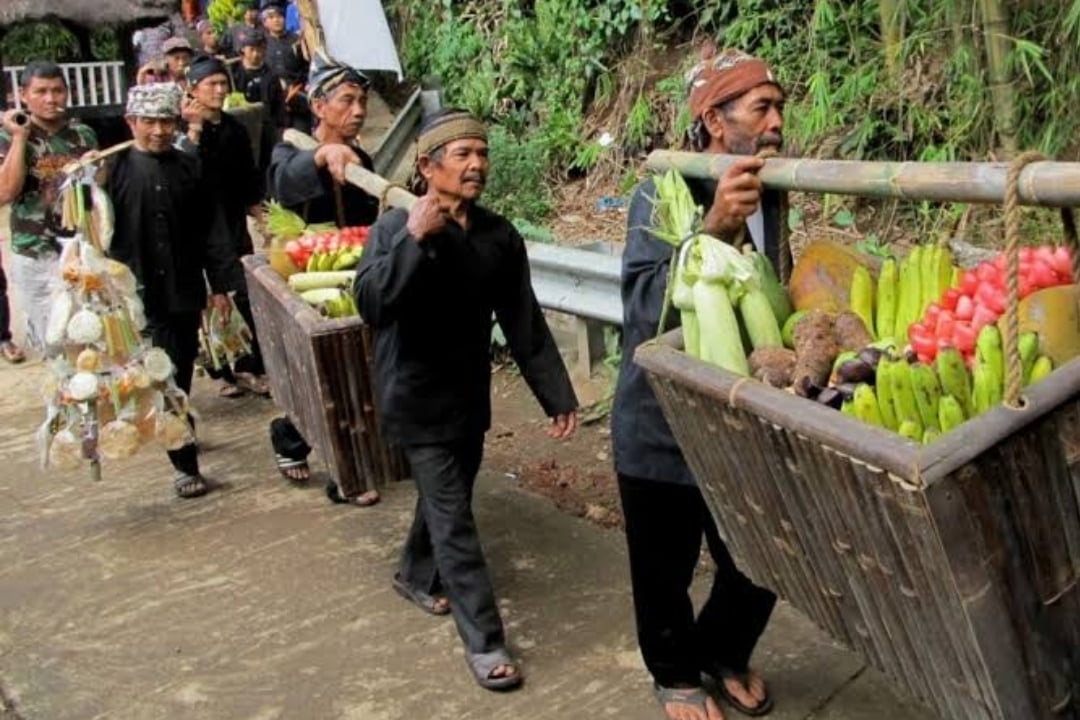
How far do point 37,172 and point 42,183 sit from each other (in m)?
0.06

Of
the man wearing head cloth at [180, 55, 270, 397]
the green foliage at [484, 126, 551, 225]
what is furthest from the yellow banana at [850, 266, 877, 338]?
the green foliage at [484, 126, 551, 225]

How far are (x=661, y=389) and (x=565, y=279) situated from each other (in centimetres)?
339

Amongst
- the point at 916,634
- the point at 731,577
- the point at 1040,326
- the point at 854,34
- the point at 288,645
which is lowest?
the point at 288,645

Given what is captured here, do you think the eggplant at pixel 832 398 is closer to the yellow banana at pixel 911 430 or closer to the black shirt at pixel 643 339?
the yellow banana at pixel 911 430

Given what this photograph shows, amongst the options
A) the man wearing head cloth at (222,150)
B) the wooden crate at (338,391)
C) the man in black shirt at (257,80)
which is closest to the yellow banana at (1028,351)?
the wooden crate at (338,391)

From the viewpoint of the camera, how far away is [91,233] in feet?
16.9

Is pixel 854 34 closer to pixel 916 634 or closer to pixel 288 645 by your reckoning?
pixel 288 645

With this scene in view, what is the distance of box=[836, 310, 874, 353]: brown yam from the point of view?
2.54 metres

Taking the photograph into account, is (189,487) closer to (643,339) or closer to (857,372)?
(643,339)

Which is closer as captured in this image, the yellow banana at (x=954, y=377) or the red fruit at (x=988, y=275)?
the yellow banana at (x=954, y=377)

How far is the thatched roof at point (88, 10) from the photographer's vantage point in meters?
14.1

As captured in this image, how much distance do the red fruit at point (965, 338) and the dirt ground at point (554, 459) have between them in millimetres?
2639

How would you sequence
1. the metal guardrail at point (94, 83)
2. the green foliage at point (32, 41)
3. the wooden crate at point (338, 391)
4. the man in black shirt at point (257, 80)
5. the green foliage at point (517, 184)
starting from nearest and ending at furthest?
the wooden crate at point (338, 391)
the green foliage at point (517, 184)
the man in black shirt at point (257, 80)
the metal guardrail at point (94, 83)
the green foliage at point (32, 41)

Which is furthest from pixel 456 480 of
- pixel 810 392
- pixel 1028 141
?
pixel 1028 141
